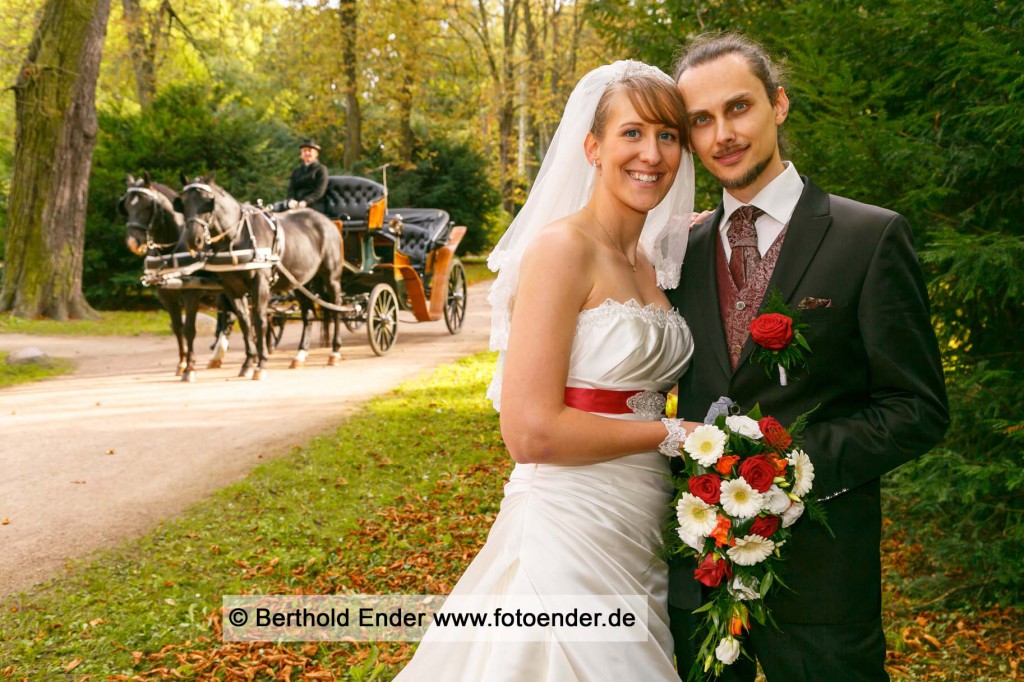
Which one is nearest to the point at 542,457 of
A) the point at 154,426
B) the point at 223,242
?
the point at 154,426

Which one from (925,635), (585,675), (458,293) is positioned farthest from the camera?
(458,293)

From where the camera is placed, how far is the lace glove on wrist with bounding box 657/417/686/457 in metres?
2.11

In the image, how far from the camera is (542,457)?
2.16 m

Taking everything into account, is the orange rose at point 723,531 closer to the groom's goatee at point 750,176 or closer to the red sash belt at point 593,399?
the red sash belt at point 593,399

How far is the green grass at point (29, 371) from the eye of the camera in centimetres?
1009

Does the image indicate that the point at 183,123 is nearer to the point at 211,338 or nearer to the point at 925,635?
the point at 211,338

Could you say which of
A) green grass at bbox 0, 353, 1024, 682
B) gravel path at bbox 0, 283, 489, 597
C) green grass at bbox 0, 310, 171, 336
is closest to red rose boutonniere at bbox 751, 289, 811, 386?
green grass at bbox 0, 353, 1024, 682

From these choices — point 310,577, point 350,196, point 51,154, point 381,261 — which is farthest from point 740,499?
point 51,154

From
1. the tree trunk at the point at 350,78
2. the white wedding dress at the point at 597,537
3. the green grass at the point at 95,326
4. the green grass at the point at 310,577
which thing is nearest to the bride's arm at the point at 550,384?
the white wedding dress at the point at 597,537

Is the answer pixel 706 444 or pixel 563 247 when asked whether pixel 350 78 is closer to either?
pixel 563 247

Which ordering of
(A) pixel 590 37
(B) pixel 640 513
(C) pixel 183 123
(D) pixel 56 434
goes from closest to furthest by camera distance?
(B) pixel 640 513, (D) pixel 56 434, (C) pixel 183 123, (A) pixel 590 37

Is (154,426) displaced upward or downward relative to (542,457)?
downward

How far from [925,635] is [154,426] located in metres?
6.73

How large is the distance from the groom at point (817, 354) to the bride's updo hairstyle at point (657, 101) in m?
0.04
